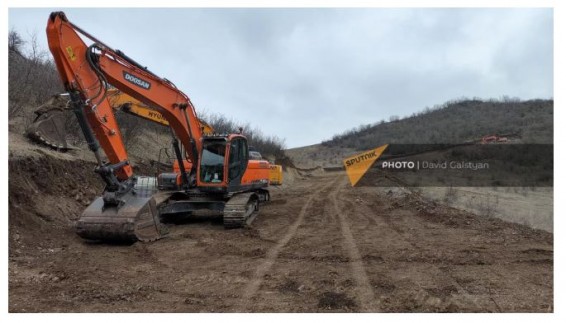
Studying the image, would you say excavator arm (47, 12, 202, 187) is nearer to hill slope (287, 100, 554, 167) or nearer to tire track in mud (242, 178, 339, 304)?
tire track in mud (242, 178, 339, 304)

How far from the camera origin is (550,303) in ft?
18.0

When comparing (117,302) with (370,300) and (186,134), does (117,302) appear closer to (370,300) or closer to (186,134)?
(370,300)

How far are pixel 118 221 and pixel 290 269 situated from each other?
3.59 metres

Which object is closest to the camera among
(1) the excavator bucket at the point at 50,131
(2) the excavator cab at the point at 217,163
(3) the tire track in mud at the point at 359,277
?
(3) the tire track in mud at the point at 359,277

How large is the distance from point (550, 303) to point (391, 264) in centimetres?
240

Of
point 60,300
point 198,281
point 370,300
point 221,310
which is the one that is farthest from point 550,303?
point 60,300

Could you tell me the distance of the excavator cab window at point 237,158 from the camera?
1171cm

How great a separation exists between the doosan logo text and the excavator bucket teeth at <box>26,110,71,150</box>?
3.97 metres

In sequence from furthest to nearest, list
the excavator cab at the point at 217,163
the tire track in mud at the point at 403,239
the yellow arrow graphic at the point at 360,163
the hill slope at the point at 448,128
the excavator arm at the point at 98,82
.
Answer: the hill slope at the point at 448,128 → the yellow arrow graphic at the point at 360,163 → the excavator cab at the point at 217,163 → the excavator arm at the point at 98,82 → the tire track in mud at the point at 403,239

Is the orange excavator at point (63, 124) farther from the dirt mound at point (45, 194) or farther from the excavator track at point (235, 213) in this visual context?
the excavator track at point (235, 213)

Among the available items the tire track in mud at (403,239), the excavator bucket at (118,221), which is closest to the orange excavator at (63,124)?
the excavator bucket at (118,221)

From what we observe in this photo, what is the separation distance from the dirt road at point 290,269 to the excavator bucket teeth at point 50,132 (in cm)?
406

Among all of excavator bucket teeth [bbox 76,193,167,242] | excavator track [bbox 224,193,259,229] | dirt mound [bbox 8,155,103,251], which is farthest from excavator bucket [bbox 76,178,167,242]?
excavator track [bbox 224,193,259,229]

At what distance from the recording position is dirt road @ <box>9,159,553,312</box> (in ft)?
17.7
